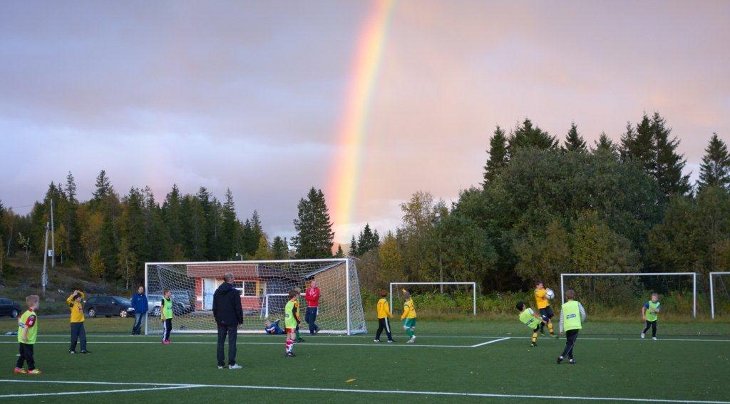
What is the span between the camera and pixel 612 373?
1423 centimetres

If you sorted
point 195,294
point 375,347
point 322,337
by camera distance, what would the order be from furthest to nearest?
point 195,294 → point 322,337 → point 375,347

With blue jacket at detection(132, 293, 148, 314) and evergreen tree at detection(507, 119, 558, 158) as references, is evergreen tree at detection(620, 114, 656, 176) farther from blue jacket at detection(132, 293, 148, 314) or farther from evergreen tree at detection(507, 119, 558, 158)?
blue jacket at detection(132, 293, 148, 314)

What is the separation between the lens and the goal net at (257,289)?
29.3 m

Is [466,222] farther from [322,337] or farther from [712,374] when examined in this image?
[712,374]

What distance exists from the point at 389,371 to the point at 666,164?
71382 millimetres

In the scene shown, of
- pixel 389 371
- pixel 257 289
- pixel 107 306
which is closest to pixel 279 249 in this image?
pixel 107 306

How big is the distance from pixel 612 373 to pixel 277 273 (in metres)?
21.9

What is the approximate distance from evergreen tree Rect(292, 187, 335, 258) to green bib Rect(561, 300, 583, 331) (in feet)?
326

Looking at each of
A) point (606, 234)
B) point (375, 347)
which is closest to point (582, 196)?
point (606, 234)

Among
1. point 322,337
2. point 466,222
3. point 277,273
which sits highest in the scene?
point 466,222

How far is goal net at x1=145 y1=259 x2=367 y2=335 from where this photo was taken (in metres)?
29.3

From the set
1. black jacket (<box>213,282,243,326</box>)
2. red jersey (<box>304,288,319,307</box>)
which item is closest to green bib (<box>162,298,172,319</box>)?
red jersey (<box>304,288,319,307</box>)

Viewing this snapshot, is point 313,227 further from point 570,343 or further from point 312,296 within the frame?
point 570,343

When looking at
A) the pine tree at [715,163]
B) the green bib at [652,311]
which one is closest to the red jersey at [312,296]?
the green bib at [652,311]
